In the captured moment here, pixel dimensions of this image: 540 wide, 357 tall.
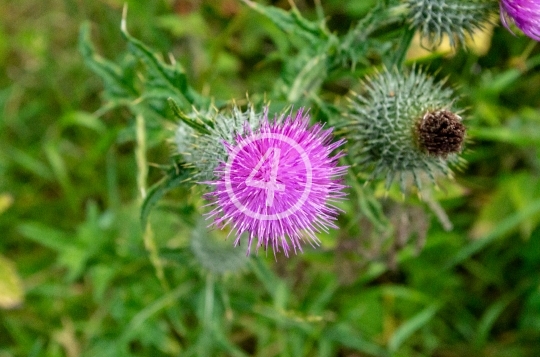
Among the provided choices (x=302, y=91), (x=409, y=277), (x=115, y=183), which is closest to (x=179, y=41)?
(x=115, y=183)

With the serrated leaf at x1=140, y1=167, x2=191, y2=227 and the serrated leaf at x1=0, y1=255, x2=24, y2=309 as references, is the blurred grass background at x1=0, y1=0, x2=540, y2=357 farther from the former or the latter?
the serrated leaf at x1=140, y1=167, x2=191, y2=227

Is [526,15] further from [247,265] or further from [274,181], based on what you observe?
[247,265]

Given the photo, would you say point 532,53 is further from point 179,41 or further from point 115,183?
point 115,183

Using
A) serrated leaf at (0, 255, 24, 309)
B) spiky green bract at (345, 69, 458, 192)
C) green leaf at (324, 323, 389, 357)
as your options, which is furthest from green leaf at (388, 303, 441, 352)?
serrated leaf at (0, 255, 24, 309)

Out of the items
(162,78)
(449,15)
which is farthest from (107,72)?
(449,15)

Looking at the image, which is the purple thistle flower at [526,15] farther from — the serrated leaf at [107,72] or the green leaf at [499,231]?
the green leaf at [499,231]

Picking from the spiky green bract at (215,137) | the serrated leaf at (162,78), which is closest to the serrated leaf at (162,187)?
the spiky green bract at (215,137)
